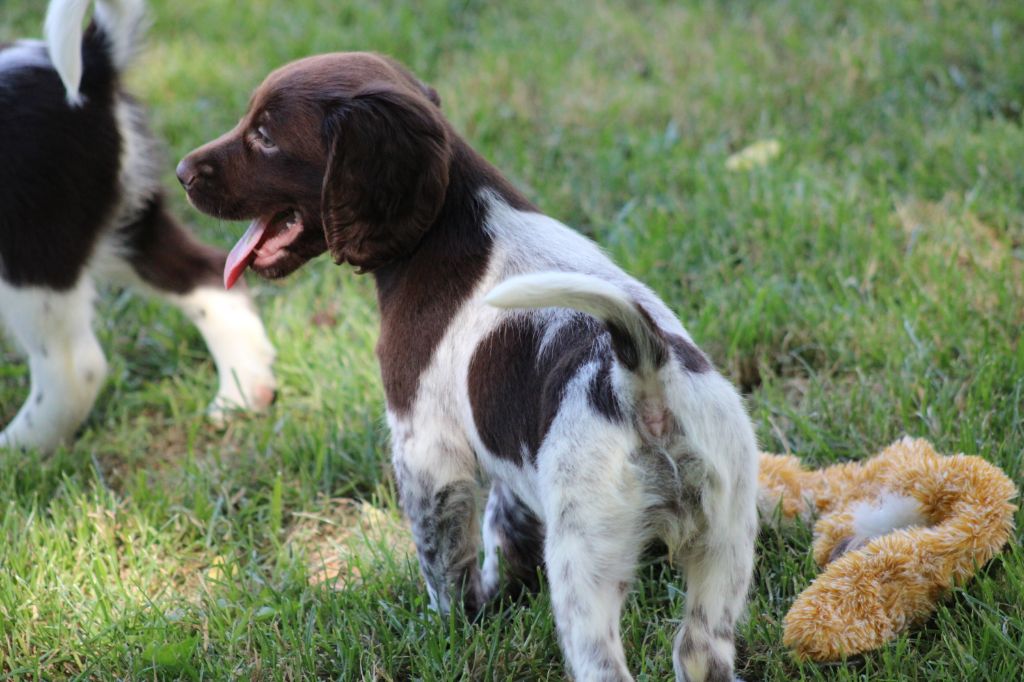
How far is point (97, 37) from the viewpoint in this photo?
3836mm

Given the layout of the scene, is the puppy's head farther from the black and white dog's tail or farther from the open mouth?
the black and white dog's tail

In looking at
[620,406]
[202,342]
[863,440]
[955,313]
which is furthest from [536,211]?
[202,342]

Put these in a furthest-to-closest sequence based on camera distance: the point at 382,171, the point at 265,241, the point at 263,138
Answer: the point at 265,241 → the point at 263,138 → the point at 382,171

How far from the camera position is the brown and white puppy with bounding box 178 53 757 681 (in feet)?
7.26

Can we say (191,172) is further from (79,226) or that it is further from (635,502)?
(635,502)

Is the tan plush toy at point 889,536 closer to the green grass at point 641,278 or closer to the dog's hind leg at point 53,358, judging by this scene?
the green grass at point 641,278

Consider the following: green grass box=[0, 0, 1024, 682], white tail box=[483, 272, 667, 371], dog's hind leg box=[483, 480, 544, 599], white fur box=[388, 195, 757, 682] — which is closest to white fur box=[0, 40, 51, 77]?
green grass box=[0, 0, 1024, 682]

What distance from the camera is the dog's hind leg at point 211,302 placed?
4.09 metres

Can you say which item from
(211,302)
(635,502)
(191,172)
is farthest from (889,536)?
(211,302)

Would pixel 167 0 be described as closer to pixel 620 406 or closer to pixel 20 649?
pixel 20 649

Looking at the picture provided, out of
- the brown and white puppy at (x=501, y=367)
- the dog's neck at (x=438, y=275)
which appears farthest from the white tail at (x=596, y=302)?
the dog's neck at (x=438, y=275)

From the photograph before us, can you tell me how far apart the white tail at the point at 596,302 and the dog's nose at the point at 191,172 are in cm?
116

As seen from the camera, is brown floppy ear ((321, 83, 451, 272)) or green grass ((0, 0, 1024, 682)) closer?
brown floppy ear ((321, 83, 451, 272))

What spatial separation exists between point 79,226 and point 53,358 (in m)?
0.46
